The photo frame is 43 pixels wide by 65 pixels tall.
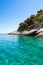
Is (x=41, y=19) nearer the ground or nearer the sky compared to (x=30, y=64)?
nearer the sky

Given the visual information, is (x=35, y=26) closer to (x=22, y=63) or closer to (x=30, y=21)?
(x=30, y=21)

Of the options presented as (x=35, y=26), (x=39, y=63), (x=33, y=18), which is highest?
(x=33, y=18)

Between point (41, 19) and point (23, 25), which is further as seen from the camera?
point (23, 25)

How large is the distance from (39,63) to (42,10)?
56424 millimetres

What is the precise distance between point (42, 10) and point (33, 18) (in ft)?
22.1

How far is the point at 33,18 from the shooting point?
6594 cm

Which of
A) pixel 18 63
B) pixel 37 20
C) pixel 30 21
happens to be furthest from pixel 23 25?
pixel 18 63

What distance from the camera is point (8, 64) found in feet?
29.3

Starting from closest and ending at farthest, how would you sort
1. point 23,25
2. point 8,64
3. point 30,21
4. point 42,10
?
point 8,64, point 42,10, point 30,21, point 23,25

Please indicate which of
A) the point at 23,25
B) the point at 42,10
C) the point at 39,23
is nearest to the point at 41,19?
the point at 39,23

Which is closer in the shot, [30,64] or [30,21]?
[30,64]

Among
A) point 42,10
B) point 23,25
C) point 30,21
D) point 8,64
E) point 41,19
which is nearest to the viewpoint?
point 8,64

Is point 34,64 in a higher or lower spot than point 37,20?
lower

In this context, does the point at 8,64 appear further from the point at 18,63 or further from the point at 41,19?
the point at 41,19
